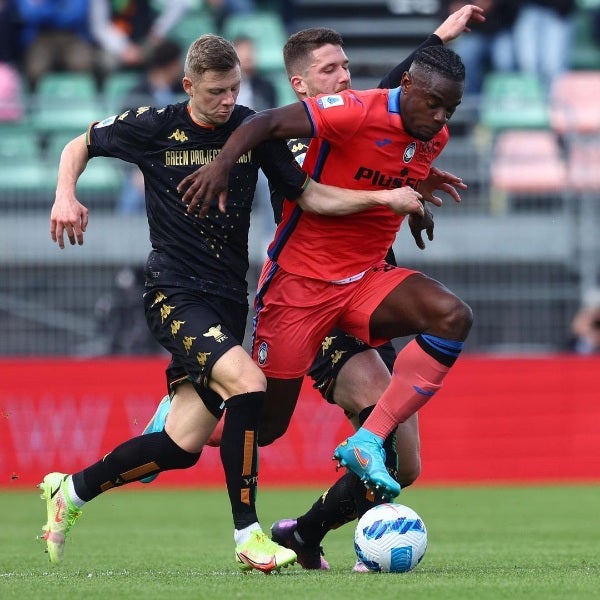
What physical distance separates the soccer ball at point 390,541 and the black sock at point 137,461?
3.23ft

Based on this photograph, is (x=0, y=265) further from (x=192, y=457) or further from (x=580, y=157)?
(x=192, y=457)

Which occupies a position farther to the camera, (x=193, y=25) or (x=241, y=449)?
(x=193, y=25)

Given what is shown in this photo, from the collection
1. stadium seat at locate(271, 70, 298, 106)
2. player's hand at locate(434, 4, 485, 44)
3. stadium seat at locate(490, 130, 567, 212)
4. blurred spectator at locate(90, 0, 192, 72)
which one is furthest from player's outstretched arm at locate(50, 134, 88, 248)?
blurred spectator at locate(90, 0, 192, 72)

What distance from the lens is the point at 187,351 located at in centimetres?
595

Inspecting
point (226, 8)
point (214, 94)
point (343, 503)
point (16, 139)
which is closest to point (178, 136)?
point (214, 94)

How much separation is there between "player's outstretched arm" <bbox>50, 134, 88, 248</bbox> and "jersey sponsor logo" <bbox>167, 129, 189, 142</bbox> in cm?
46

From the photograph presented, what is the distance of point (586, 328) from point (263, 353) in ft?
26.3

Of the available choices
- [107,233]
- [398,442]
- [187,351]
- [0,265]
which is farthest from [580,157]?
[187,351]

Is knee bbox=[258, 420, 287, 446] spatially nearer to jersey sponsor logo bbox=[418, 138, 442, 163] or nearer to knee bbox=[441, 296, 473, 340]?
knee bbox=[441, 296, 473, 340]

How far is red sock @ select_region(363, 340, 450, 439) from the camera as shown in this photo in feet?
20.0

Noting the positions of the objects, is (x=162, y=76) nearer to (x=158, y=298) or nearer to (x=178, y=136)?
(x=178, y=136)

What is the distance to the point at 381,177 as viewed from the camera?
6301mm

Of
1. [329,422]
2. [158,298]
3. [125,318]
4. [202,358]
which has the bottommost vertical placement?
[329,422]

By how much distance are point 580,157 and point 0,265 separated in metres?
6.02
